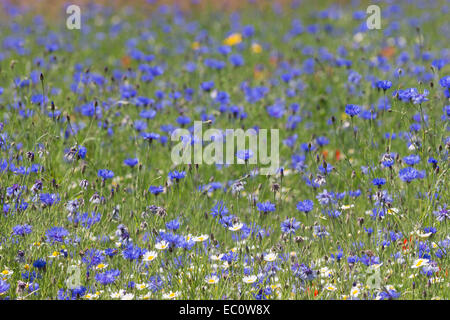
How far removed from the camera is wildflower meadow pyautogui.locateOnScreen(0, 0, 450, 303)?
2566mm

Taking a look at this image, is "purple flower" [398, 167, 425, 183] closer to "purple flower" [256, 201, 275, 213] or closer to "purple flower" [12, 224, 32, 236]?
"purple flower" [256, 201, 275, 213]

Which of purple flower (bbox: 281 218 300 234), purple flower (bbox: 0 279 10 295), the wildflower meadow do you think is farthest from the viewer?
purple flower (bbox: 281 218 300 234)

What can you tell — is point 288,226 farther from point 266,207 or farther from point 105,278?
point 105,278

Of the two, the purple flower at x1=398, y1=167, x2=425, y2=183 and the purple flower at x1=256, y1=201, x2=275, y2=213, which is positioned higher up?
the purple flower at x1=398, y1=167, x2=425, y2=183

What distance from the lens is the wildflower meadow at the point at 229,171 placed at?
2566mm

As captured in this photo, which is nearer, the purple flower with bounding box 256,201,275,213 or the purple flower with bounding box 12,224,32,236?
the purple flower with bounding box 12,224,32,236

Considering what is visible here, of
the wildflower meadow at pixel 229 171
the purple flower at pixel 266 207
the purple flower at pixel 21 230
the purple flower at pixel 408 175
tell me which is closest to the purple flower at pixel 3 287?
the wildflower meadow at pixel 229 171

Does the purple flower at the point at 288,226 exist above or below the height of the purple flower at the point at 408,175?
below

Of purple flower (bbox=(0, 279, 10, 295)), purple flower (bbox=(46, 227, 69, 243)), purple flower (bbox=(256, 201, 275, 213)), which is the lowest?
purple flower (bbox=(0, 279, 10, 295))

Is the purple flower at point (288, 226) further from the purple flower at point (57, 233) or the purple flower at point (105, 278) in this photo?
the purple flower at point (57, 233)

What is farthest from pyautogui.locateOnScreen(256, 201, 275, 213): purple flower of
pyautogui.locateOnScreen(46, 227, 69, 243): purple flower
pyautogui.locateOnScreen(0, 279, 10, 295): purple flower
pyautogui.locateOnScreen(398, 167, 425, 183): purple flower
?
pyautogui.locateOnScreen(0, 279, 10, 295): purple flower

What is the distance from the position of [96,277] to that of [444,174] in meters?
1.64

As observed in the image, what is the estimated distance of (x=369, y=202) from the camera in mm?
3291
